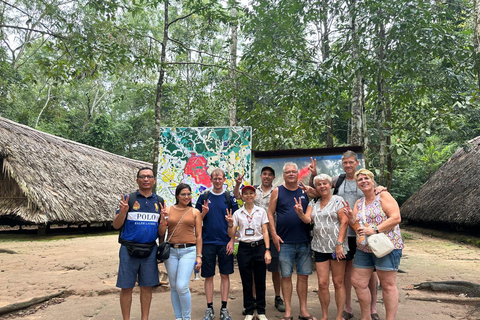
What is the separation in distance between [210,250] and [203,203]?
503mm

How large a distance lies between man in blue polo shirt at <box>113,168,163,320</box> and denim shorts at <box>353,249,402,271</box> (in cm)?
188

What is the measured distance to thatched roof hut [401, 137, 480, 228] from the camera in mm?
10195

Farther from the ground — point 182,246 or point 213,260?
point 182,246

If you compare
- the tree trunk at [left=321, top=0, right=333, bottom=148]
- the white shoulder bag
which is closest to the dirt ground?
the white shoulder bag

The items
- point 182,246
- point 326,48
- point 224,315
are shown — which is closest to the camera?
point 182,246

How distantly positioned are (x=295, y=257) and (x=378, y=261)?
83cm

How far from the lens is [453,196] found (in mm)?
11336

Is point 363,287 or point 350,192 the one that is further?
point 350,192

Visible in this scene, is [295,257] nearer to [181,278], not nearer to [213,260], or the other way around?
[213,260]

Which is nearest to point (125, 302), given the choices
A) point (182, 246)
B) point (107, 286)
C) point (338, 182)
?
point (182, 246)

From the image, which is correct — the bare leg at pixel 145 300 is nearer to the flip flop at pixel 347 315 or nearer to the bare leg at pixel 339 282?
the bare leg at pixel 339 282

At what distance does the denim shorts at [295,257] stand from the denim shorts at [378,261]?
1.58 feet

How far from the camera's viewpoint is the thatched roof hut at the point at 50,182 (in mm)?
9852

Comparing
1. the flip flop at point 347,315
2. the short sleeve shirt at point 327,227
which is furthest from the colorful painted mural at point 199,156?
the flip flop at point 347,315
